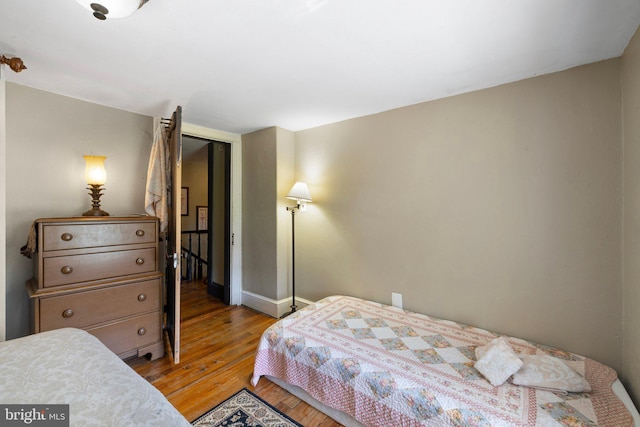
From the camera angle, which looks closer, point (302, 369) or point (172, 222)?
point (302, 369)

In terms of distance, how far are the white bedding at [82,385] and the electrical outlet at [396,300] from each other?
2.12m

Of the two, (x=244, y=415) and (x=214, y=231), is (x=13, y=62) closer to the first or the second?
(x=244, y=415)

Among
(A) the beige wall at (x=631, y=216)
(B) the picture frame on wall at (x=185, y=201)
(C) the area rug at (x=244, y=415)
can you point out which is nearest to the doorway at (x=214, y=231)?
(B) the picture frame on wall at (x=185, y=201)

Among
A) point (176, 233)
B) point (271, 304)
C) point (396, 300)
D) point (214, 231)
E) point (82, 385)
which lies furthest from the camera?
point (214, 231)

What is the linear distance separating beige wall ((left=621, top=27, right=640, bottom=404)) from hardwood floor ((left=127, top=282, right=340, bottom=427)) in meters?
1.74

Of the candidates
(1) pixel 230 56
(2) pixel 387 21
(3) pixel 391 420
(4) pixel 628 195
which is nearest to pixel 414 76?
A: (2) pixel 387 21

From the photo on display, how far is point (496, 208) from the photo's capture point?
2074mm

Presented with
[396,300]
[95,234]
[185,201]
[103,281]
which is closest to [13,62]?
[95,234]

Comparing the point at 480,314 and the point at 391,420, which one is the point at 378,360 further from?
the point at 480,314

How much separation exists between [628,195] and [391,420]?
6.06 feet

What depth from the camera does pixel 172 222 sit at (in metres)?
2.36

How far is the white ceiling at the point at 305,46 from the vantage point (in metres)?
1.28

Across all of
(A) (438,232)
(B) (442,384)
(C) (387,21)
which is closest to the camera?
(C) (387,21)

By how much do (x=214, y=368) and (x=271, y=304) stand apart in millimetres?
1077
